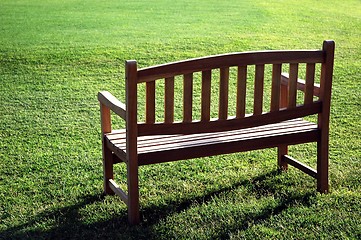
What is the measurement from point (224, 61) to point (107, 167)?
1.38 meters

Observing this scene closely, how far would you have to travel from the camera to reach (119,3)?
18.1m

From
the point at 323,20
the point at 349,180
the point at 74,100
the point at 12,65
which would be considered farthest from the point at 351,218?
the point at 323,20

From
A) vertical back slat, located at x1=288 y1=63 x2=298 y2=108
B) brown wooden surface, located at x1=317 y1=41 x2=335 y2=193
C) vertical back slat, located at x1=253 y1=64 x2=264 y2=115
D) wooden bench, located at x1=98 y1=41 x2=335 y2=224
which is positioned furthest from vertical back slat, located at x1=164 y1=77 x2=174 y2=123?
brown wooden surface, located at x1=317 y1=41 x2=335 y2=193

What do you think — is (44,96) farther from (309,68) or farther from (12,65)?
(309,68)

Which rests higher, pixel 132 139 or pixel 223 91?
pixel 223 91

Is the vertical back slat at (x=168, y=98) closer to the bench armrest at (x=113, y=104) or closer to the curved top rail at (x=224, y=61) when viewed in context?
the curved top rail at (x=224, y=61)

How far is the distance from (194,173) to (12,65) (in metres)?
5.55

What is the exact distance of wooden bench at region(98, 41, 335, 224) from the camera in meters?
4.39

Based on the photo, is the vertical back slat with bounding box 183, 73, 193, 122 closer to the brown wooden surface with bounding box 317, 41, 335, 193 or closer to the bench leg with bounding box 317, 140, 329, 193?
the brown wooden surface with bounding box 317, 41, 335, 193

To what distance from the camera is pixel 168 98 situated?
443cm

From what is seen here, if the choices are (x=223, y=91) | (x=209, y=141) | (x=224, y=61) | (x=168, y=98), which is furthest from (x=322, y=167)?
(x=168, y=98)

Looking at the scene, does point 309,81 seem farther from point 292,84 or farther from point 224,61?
point 224,61

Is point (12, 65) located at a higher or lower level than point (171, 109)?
lower

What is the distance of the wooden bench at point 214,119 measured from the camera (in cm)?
439
